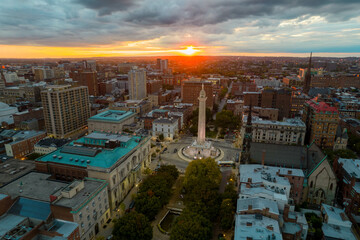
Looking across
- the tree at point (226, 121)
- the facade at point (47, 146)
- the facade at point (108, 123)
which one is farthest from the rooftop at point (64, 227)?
the tree at point (226, 121)

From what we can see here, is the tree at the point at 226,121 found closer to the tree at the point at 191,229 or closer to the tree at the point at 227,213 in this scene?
the tree at the point at 227,213

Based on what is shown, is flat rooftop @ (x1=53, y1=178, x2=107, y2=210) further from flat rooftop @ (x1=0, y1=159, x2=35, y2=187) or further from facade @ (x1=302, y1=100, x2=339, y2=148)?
facade @ (x1=302, y1=100, x2=339, y2=148)

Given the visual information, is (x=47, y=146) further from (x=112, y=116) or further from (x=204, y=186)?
(x=204, y=186)

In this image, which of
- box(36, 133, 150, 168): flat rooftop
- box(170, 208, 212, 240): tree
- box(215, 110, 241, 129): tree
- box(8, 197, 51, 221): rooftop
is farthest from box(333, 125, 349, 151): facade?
box(8, 197, 51, 221): rooftop

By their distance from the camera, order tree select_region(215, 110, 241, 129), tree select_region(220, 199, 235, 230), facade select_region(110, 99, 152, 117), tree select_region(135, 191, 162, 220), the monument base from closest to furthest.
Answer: tree select_region(220, 199, 235, 230) < tree select_region(135, 191, 162, 220) < the monument base < tree select_region(215, 110, 241, 129) < facade select_region(110, 99, 152, 117)

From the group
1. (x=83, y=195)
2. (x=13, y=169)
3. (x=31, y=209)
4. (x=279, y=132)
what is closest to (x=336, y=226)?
(x=83, y=195)

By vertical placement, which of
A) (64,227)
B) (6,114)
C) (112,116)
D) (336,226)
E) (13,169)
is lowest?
(336,226)
